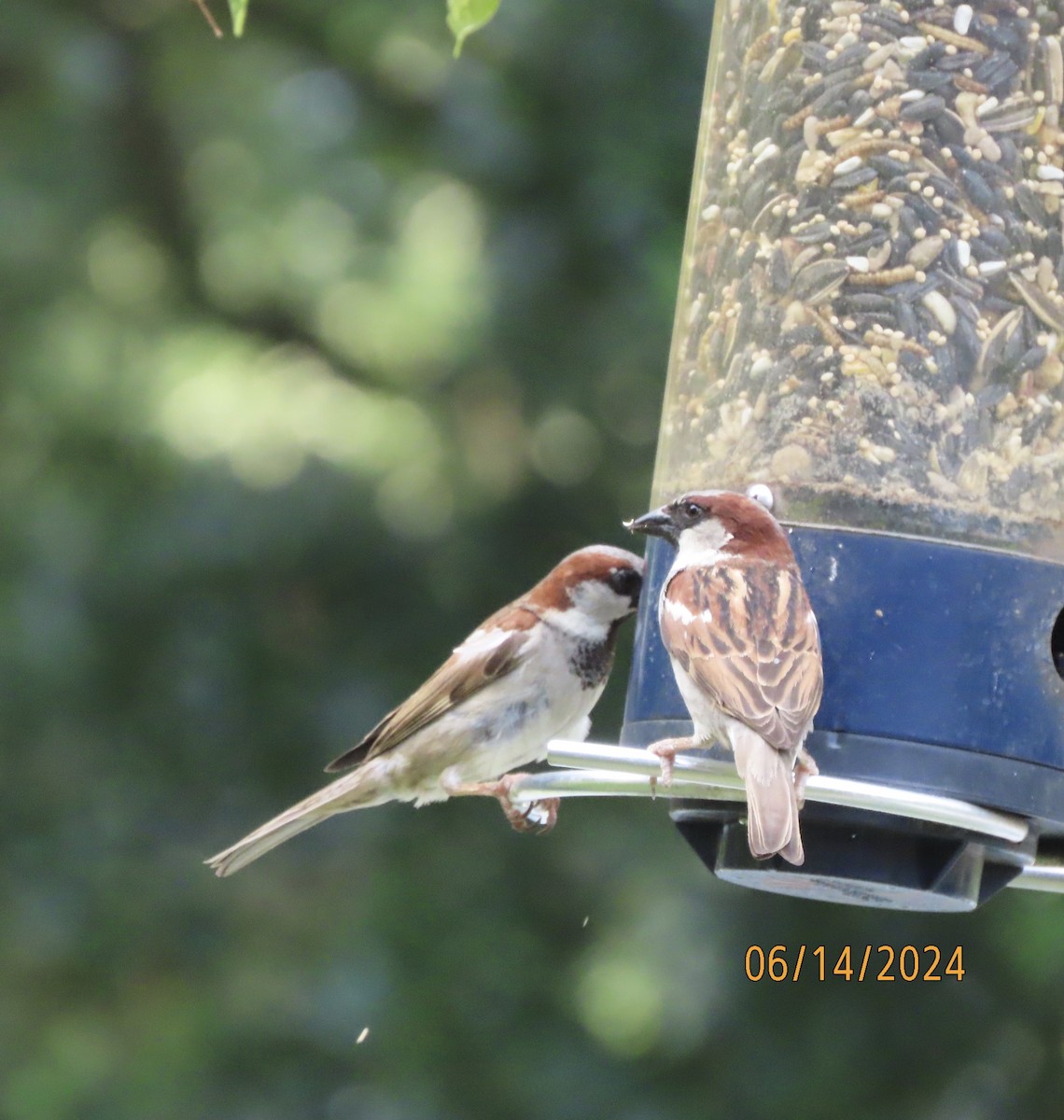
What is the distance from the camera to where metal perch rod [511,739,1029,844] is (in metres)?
3.16

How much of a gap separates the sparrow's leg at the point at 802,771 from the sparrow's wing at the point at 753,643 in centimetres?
5

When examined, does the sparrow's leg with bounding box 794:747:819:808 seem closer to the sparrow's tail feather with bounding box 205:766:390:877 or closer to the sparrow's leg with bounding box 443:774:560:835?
the sparrow's leg with bounding box 443:774:560:835

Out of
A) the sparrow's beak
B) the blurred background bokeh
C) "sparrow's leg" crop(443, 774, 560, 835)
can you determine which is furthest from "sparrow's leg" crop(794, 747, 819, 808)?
the blurred background bokeh

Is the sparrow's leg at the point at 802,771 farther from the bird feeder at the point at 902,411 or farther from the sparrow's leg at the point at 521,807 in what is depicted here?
the sparrow's leg at the point at 521,807

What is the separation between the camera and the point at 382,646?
7809 millimetres

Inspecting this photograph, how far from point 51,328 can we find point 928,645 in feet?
17.9

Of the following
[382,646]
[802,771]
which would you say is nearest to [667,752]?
[802,771]

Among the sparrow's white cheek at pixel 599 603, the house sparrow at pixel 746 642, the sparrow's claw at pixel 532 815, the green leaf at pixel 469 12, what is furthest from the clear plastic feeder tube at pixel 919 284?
the green leaf at pixel 469 12

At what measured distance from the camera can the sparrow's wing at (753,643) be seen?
11.4 ft

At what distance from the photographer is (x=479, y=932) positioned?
7.59m
